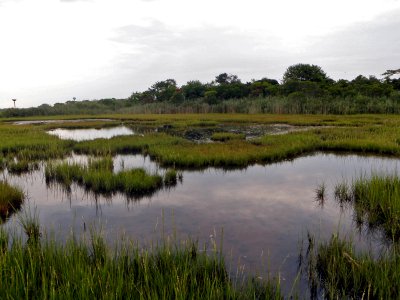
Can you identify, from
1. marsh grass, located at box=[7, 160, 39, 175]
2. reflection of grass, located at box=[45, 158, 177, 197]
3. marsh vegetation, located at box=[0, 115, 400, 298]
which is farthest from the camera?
marsh grass, located at box=[7, 160, 39, 175]

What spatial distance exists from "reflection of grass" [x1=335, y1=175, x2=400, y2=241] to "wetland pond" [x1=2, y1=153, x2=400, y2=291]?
358mm

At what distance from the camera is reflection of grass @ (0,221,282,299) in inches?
179

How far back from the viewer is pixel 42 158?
1802 cm

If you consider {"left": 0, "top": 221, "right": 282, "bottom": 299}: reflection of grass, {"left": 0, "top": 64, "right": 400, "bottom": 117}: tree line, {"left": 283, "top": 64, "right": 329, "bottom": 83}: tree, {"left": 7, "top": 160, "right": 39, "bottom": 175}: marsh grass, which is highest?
{"left": 283, "top": 64, "right": 329, "bottom": 83}: tree

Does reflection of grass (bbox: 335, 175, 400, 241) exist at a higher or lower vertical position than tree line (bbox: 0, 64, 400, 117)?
lower

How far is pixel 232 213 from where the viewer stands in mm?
10203

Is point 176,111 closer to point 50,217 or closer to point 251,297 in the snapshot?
point 50,217

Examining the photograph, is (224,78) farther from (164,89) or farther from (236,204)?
(236,204)

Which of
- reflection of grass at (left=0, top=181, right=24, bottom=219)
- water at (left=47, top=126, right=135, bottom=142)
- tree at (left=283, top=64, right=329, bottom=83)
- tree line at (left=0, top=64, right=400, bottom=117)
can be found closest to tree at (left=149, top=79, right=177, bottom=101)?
tree line at (left=0, top=64, right=400, bottom=117)

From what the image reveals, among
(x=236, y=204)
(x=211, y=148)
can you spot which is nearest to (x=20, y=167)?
(x=211, y=148)

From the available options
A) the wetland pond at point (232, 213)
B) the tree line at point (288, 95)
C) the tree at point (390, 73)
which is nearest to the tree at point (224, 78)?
the tree line at point (288, 95)

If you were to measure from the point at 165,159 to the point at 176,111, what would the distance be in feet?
174

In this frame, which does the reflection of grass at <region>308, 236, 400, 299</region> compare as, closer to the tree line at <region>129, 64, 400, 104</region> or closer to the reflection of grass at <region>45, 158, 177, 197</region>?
the reflection of grass at <region>45, 158, 177, 197</region>

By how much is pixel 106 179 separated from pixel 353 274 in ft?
30.0
